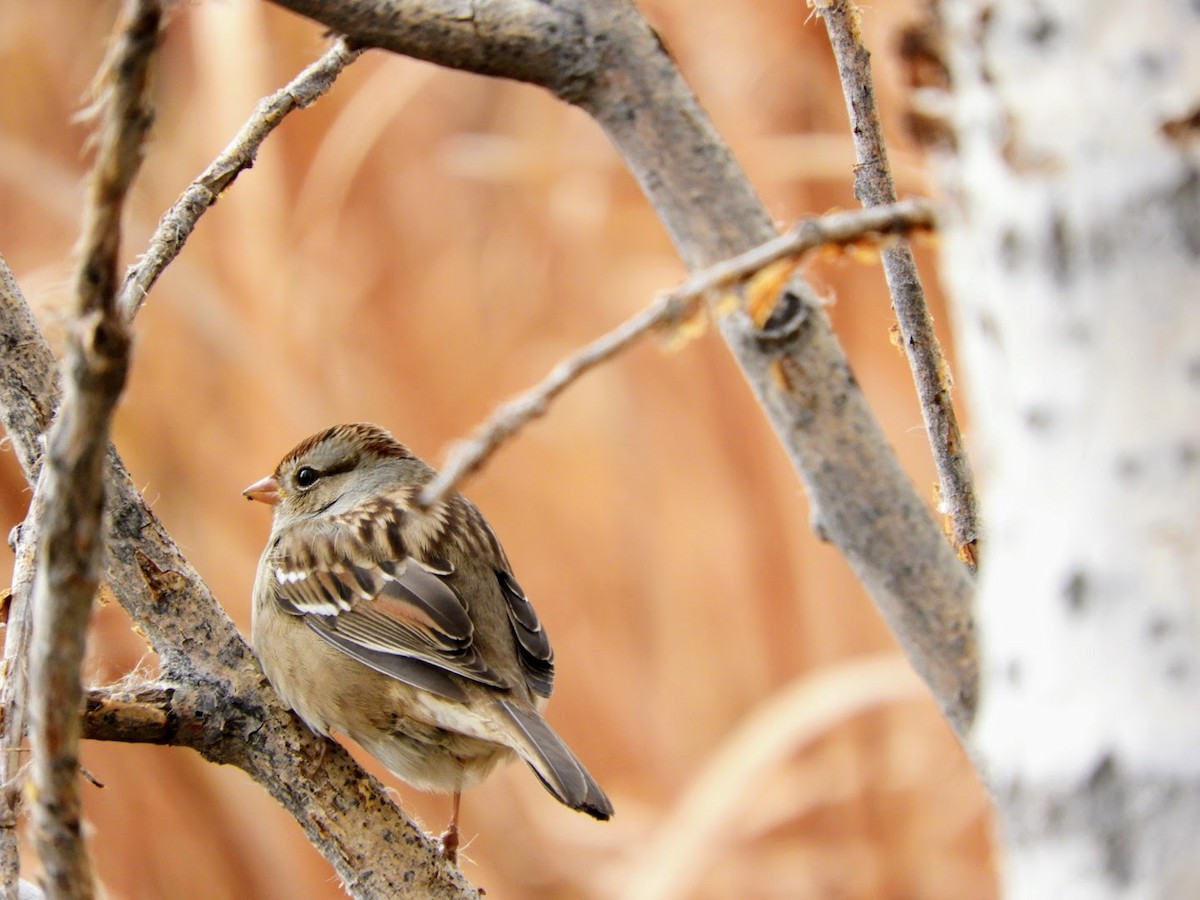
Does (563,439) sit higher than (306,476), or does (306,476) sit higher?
(563,439)

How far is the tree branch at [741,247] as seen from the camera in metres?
0.48

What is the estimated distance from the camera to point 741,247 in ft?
1.60

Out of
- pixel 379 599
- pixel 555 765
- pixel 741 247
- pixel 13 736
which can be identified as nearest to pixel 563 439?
pixel 379 599

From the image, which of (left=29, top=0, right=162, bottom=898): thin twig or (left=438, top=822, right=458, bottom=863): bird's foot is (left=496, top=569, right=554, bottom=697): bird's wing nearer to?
(left=438, top=822, right=458, bottom=863): bird's foot

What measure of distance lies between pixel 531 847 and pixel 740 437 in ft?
3.58

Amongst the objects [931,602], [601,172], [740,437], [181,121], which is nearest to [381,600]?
[931,602]

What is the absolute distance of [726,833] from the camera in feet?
7.97

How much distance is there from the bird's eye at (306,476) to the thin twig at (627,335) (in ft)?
4.12

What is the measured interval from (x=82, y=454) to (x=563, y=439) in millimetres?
3068

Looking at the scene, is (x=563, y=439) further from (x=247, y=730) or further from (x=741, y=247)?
(x=741, y=247)

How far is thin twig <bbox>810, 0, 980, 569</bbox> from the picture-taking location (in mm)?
788

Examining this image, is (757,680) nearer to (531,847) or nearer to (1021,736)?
(531,847)

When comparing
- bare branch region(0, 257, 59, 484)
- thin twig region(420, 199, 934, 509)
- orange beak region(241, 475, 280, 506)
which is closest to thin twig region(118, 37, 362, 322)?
bare branch region(0, 257, 59, 484)

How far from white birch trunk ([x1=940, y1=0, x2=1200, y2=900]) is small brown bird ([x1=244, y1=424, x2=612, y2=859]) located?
2.57 feet
